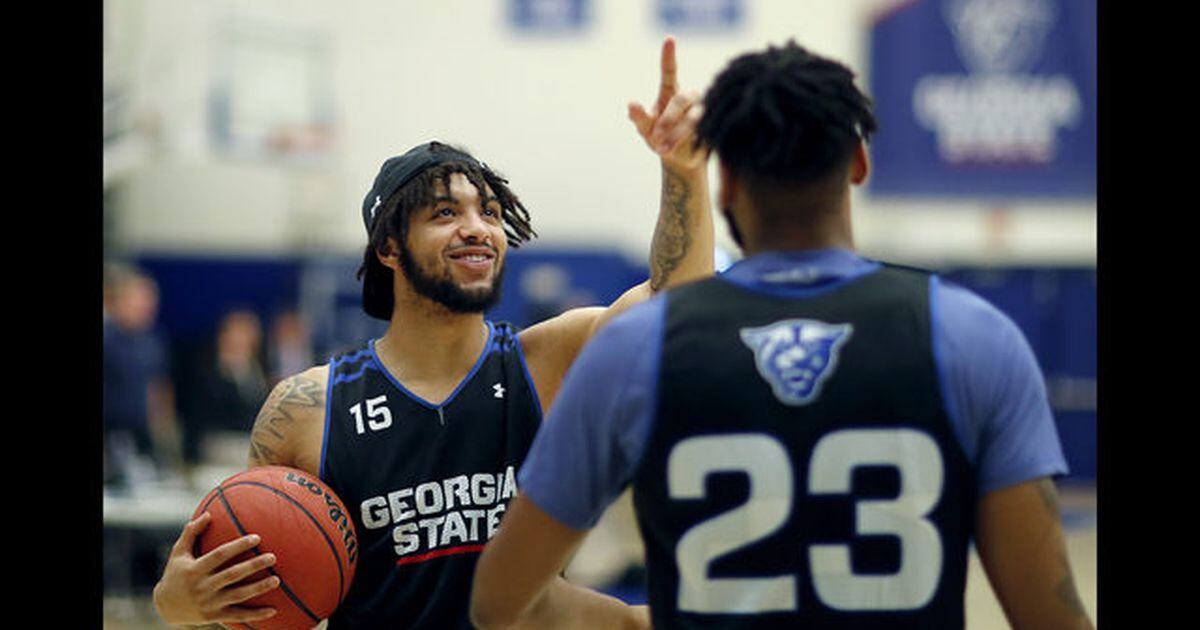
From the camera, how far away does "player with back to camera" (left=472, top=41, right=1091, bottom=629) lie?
8.23 ft

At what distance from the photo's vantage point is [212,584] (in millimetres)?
3439

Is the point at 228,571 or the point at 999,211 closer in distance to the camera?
the point at 228,571

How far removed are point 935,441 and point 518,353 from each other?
169 centimetres

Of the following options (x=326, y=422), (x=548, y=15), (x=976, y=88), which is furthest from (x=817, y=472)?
(x=548, y=15)

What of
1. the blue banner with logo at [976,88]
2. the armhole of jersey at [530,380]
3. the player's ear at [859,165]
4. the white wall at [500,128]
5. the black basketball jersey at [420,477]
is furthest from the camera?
the white wall at [500,128]

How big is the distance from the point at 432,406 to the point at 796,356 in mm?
1542

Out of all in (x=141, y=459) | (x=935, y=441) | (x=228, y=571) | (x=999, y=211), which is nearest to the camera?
(x=935, y=441)

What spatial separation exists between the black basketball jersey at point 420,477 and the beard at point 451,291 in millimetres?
180

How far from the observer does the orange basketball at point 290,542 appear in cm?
352

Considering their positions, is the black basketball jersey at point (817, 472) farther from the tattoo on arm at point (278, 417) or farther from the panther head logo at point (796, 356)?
the tattoo on arm at point (278, 417)

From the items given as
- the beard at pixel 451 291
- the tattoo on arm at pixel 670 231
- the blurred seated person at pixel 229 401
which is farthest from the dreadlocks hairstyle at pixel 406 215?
the blurred seated person at pixel 229 401

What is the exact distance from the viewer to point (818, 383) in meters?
2.52
